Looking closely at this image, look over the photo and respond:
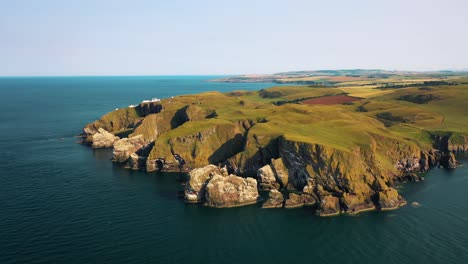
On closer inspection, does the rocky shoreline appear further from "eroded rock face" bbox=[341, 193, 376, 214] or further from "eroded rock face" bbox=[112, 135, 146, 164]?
"eroded rock face" bbox=[112, 135, 146, 164]

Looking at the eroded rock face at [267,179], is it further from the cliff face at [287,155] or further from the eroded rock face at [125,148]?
the eroded rock face at [125,148]

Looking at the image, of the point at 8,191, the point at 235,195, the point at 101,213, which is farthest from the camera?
the point at 8,191

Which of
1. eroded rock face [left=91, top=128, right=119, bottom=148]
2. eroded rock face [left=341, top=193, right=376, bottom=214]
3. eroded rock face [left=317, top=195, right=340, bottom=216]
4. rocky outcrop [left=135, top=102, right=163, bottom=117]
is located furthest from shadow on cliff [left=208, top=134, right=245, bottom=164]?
rocky outcrop [left=135, top=102, right=163, bottom=117]

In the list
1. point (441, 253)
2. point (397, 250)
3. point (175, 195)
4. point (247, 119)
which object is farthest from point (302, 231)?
point (247, 119)

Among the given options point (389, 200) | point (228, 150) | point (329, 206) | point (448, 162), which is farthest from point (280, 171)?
point (448, 162)

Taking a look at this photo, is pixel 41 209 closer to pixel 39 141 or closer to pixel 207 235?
pixel 207 235

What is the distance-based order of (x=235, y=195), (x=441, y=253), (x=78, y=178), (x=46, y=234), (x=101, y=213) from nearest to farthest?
(x=441, y=253), (x=46, y=234), (x=101, y=213), (x=235, y=195), (x=78, y=178)
